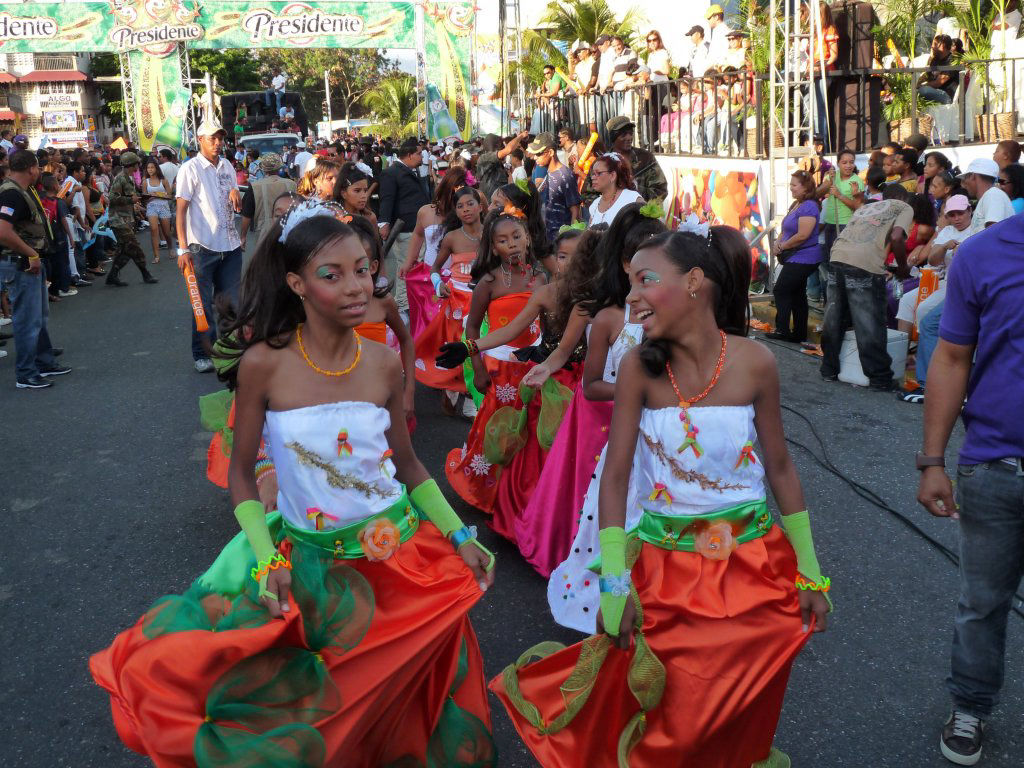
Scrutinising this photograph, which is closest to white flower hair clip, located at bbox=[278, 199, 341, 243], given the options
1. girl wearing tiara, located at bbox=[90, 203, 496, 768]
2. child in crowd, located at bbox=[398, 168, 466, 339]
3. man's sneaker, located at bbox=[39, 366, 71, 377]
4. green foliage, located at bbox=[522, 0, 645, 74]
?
girl wearing tiara, located at bbox=[90, 203, 496, 768]

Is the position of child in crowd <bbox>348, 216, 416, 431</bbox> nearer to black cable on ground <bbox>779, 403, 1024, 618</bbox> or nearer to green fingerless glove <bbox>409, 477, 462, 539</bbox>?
green fingerless glove <bbox>409, 477, 462, 539</bbox>

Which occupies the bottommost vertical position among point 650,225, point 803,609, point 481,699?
point 481,699

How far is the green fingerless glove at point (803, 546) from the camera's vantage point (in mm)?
2826

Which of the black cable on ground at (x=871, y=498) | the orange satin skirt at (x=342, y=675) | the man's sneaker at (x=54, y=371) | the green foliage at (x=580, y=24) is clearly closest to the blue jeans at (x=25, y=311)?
the man's sneaker at (x=54, y=371)

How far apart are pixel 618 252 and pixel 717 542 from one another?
1.74 meters

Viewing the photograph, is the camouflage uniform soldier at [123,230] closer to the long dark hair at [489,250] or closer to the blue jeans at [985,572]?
the long dark hair at [489,250]

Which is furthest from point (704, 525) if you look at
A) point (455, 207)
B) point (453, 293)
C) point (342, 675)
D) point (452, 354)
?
point (455, 207)

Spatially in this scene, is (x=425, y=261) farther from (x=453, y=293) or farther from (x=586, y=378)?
(x=586, y=378)

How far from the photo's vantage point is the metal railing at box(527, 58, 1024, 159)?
12922 mm

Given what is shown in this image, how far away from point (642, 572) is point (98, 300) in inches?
522

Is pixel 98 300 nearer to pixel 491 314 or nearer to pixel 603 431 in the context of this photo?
pixel 491 314

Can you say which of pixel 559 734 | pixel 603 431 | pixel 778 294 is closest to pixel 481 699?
pixel 559 734

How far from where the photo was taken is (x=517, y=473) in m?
5.43

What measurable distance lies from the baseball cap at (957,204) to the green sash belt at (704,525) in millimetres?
6395
